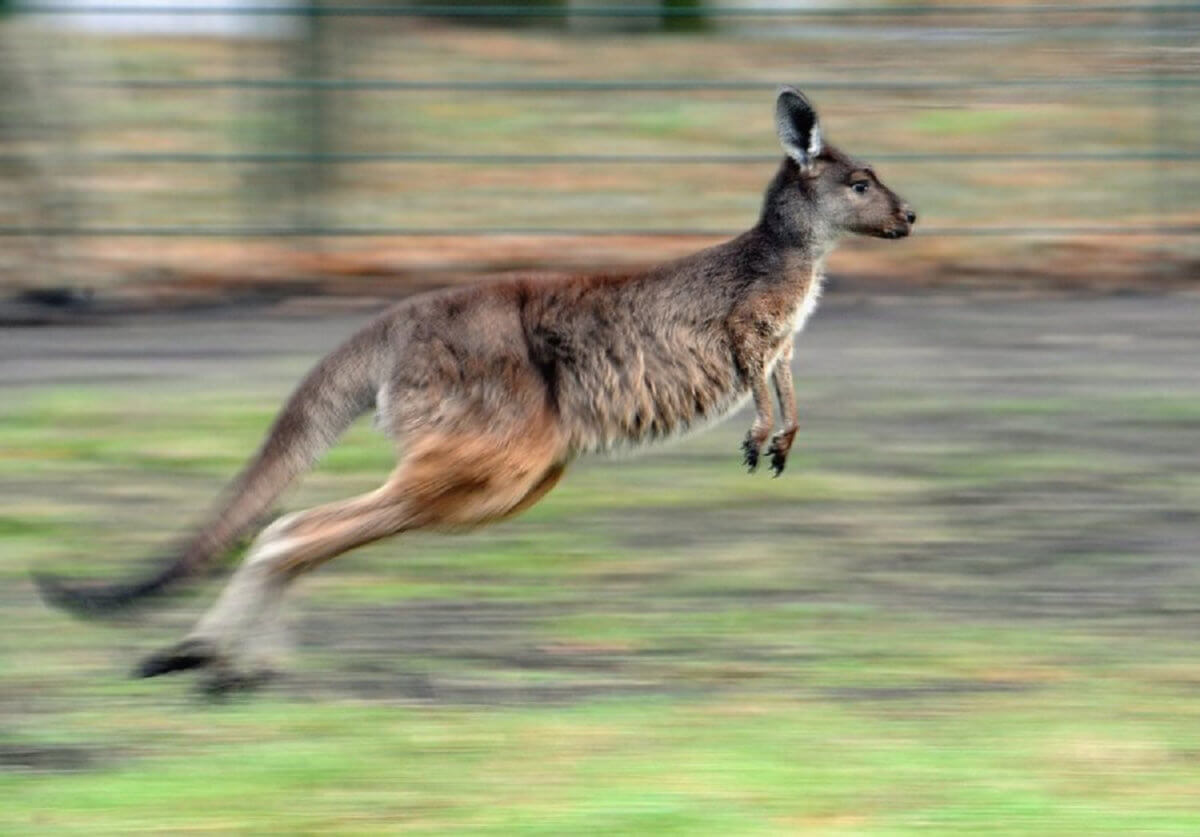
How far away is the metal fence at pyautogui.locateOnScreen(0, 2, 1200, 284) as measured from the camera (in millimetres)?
11469

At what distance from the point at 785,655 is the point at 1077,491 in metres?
2.16

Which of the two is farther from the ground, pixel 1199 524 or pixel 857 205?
pixel 857 205

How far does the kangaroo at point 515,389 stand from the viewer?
5.35 metres

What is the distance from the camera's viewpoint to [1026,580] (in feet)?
21.1

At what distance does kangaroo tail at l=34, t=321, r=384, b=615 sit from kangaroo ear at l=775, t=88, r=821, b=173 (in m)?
1.39

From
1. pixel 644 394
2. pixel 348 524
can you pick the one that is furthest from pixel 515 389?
pixel 348 524

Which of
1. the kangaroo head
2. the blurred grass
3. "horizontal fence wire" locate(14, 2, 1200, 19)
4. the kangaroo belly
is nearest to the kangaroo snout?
the kangaroo head

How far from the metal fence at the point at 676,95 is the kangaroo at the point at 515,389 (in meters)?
5.27

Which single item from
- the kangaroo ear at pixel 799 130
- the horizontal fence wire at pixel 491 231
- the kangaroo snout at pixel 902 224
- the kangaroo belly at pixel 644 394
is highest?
the kangaroo ear at pixel 799 130

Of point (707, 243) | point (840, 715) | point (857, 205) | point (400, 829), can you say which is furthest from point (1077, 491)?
point (707, 243)

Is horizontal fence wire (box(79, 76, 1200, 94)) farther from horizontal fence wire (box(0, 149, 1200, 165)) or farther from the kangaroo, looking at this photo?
the kangaroo

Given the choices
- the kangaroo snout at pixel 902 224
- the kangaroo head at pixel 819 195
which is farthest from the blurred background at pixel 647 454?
the kangaroo snout at pixel 902 224

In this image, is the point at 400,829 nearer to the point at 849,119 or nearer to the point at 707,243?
the point at 707,243

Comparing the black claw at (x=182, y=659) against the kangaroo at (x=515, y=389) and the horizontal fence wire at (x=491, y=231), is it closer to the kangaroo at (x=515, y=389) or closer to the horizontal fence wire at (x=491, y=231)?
the kangaroo at (x=515, y=389)
